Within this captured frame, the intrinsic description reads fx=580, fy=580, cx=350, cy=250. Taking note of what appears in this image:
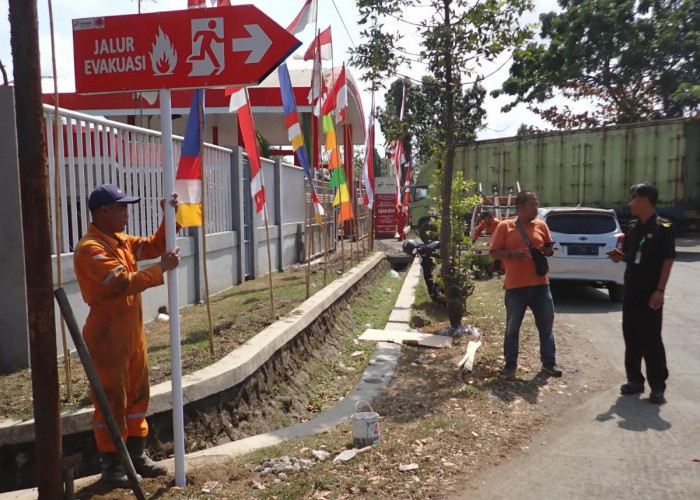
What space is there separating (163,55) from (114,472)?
2.53 m

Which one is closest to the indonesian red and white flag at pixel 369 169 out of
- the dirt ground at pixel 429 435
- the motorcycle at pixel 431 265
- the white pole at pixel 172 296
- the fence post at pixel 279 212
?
the fence post at pixel 279 212

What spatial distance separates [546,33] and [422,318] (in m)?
23.8

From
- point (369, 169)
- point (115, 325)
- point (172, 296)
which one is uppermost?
point (369, 169)

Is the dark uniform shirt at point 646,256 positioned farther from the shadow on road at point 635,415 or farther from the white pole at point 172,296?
the white pole at point 172,296

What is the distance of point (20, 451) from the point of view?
3758mm

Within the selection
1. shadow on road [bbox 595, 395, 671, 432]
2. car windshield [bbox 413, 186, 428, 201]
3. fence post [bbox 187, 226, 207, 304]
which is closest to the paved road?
shadow on road [bbox 595, 395, 671, 432]

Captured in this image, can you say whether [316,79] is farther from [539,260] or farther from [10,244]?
[10,244]

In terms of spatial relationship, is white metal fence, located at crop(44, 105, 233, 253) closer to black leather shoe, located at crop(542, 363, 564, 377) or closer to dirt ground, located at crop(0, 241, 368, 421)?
dirt ground, located at crop(0, 241, 368, 421)

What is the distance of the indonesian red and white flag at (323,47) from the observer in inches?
365

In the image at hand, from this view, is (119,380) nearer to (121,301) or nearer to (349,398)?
(121,301)

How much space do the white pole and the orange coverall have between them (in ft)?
0.58

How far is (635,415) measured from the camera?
5.01m

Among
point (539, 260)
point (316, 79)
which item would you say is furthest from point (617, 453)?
point (316, 79)

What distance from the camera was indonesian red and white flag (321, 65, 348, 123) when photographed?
980 centimetres
